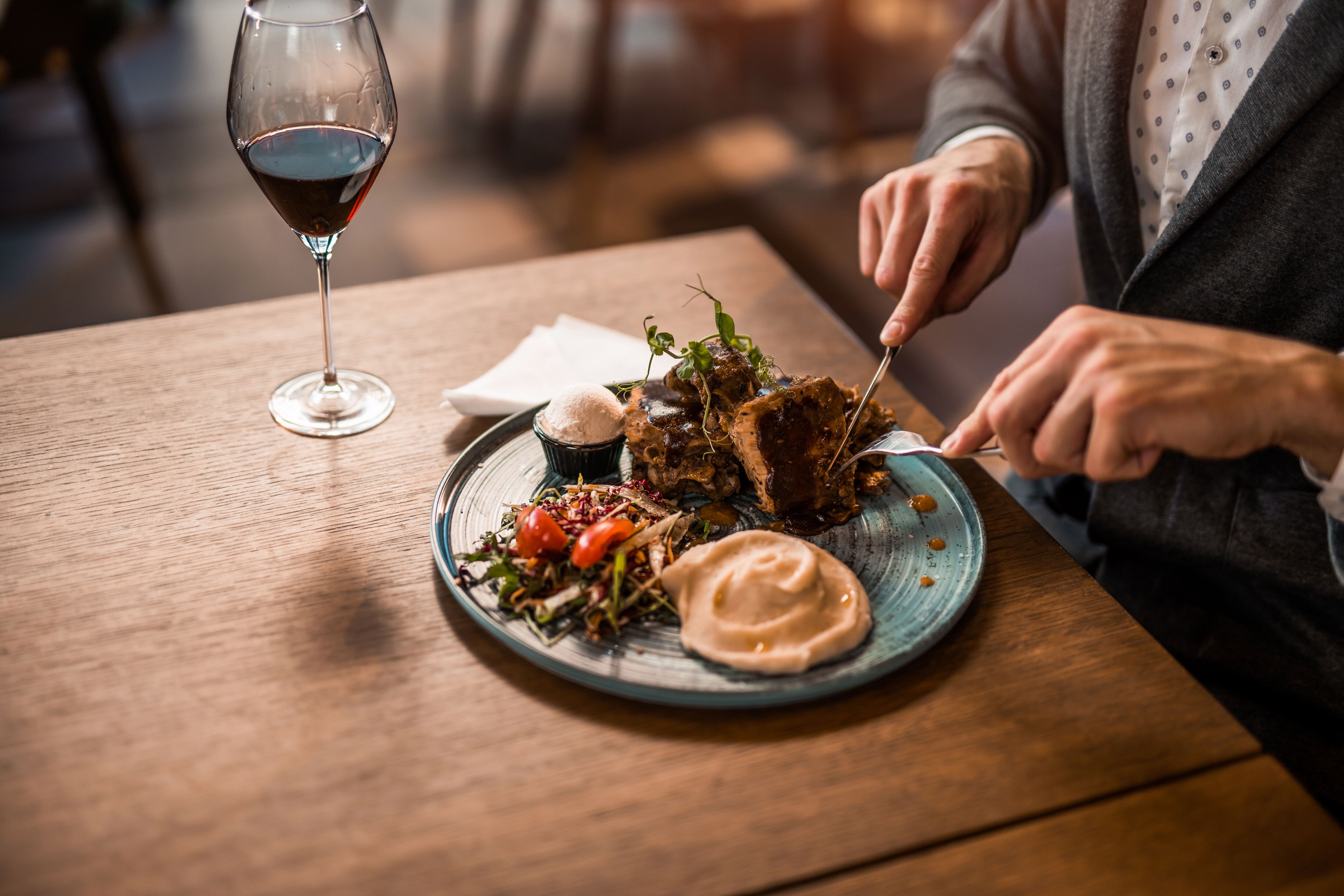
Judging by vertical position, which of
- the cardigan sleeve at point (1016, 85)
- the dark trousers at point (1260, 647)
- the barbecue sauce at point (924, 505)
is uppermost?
the cardigan sleeve at point (1016, 85)

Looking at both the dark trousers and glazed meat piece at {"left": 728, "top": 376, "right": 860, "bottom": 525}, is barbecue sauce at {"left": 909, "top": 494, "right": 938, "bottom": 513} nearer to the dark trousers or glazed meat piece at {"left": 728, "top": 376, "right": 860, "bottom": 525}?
glazed meat piece at {"left": 728, "top": 376, "right": 860, "bottom": 525}

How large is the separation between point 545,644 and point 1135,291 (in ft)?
3.49

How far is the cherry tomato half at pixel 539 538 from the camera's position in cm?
109

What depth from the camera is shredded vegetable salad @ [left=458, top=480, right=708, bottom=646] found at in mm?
1046

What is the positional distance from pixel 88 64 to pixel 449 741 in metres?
3.83

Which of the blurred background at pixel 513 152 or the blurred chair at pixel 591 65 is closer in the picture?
the blurred background at pixel 513 152

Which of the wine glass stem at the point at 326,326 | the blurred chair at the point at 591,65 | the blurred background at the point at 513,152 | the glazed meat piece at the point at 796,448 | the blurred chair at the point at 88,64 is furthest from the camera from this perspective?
the blurred chair at the point at 591,65

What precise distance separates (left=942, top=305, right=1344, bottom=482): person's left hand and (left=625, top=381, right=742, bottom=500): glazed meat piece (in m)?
0.33

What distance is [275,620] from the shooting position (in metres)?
1.06

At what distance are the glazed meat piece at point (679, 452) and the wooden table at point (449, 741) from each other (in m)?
0.28

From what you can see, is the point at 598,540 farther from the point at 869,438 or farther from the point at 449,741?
the point at 869,438

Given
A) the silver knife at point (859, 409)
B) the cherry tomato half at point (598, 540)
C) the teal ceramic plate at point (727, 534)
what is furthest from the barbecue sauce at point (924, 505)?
the cherry tomato half at point (598, 540)

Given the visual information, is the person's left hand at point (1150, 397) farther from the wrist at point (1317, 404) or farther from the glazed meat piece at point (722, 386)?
the glazed meat piece at point (722, 386)

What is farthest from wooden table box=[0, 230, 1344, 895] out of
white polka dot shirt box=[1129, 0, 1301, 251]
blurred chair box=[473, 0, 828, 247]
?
blurred chair box=[473, 0, 828, 247]
